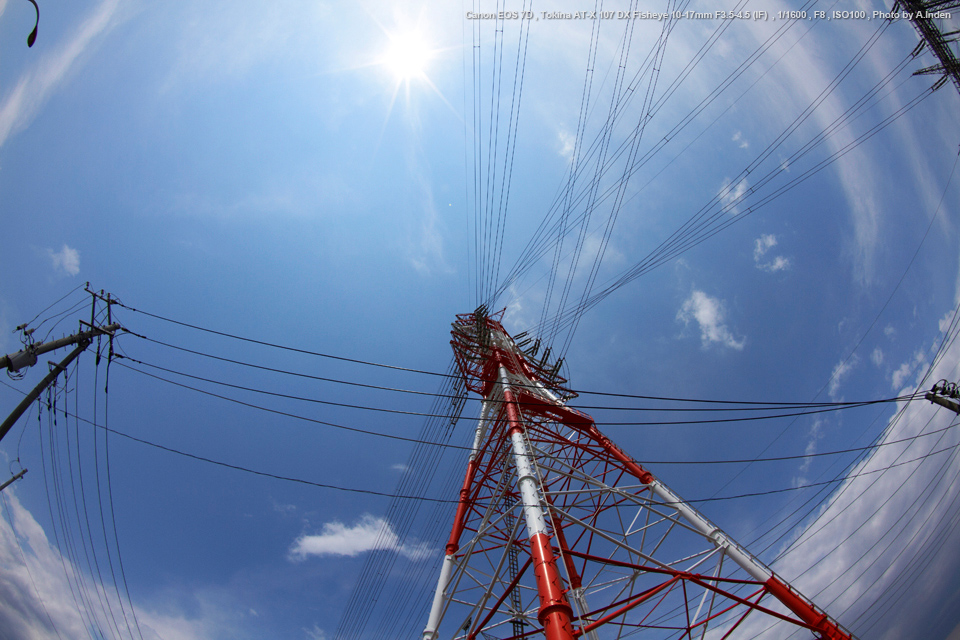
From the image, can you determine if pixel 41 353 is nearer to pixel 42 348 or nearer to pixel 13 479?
pixel 42 348

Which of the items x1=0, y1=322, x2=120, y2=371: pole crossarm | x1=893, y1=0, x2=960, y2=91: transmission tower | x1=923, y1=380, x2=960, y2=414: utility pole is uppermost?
x1=893, y1=0, x2=960, y2=91: transmission tower

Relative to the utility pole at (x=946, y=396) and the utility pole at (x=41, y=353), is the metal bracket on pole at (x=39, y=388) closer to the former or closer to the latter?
the utility pole at (x=41, y=353)

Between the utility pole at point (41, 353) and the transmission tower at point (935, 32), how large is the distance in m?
25.3

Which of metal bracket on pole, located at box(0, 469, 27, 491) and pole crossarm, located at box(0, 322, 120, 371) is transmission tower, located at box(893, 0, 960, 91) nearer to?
pole crossarm, located at box(0, 322, 120, 371)

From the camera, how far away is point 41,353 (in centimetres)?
742

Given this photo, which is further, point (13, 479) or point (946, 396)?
point (13, 479)

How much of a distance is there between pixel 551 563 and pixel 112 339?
1104 cm

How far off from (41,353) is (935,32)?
26250mm

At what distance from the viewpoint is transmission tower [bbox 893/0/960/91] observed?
11625 millimetres

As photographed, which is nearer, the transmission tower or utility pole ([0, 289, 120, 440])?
utility pole ([0, 289, 120, 440])

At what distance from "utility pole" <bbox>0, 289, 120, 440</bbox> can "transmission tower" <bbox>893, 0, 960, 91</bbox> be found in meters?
25.3

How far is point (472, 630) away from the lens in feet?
23.2

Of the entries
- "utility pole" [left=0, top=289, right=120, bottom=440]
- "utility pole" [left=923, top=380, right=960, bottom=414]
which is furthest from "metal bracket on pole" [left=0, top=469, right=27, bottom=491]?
"utility pole" [left=923, top=380, right=960, bottom=414]

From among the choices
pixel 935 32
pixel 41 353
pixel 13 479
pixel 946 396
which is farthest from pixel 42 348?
pixel 935 32
